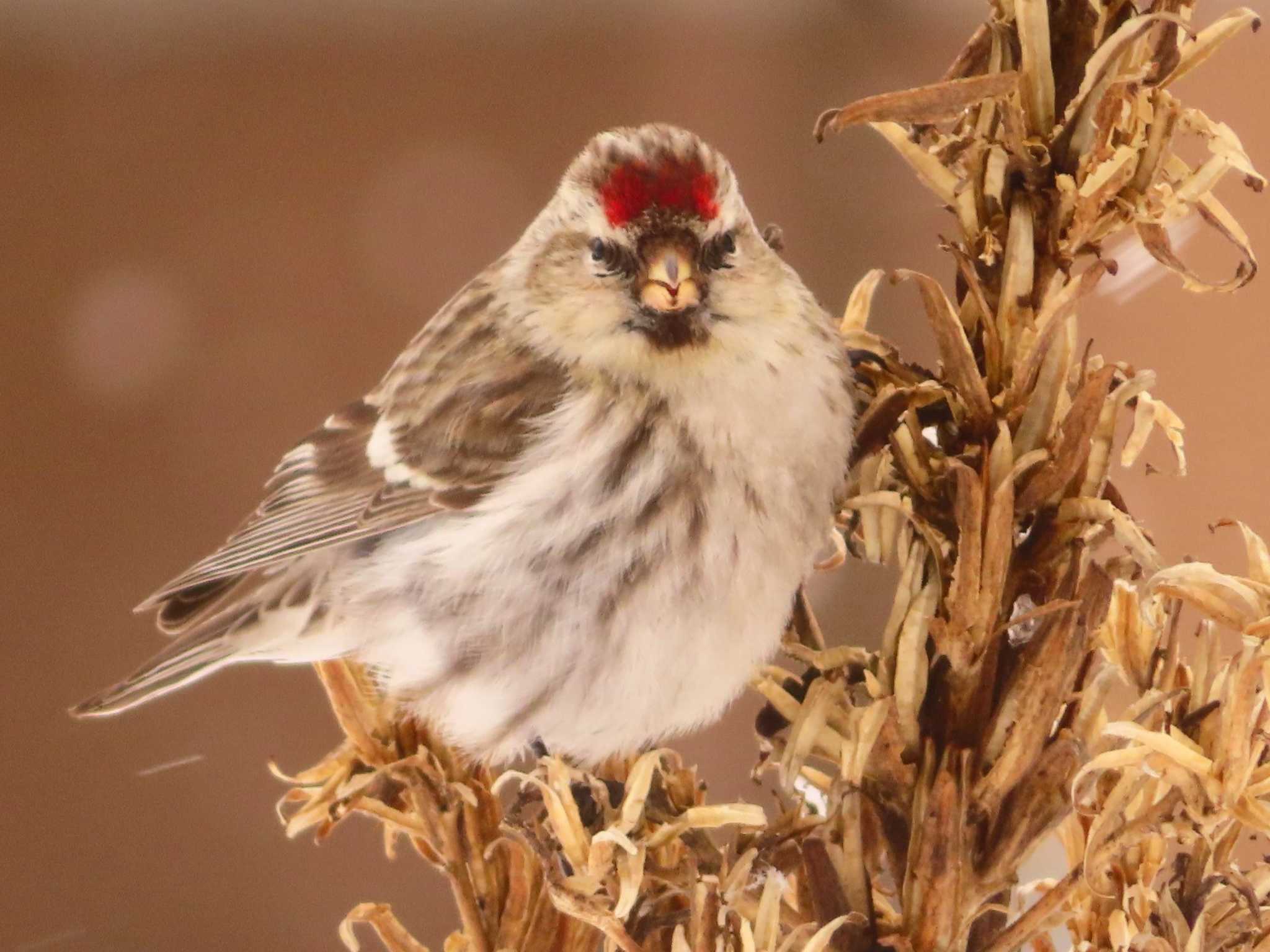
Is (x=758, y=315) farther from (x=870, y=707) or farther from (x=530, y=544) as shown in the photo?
(x=870, y=707)

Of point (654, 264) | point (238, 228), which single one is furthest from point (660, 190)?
point (238, 228)

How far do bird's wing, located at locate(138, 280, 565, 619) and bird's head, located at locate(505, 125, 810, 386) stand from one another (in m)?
0.04

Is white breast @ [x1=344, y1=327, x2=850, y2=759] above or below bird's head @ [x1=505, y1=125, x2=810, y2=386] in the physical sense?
below

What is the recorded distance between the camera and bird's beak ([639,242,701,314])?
2.17 feet

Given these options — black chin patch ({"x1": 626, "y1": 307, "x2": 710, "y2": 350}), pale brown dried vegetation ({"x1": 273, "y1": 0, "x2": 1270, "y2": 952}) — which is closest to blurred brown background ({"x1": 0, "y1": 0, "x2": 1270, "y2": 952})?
black chin patch ({"x1": 626, "y1": 307, "x2": 710, "y2": 350})

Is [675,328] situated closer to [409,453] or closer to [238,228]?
[409,453]

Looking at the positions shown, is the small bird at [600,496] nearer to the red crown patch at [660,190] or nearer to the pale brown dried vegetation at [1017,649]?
the red crown patch at [660,190]

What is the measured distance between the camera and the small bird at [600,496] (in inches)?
25.7

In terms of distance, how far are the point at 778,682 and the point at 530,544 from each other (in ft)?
0.69

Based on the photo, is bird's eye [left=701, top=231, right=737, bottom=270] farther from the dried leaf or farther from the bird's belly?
the dried leaf

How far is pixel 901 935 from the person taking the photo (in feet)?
1.54

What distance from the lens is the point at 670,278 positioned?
2.17ft

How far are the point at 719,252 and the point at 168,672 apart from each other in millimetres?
418

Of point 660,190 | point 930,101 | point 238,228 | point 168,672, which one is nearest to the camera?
point 930,101
